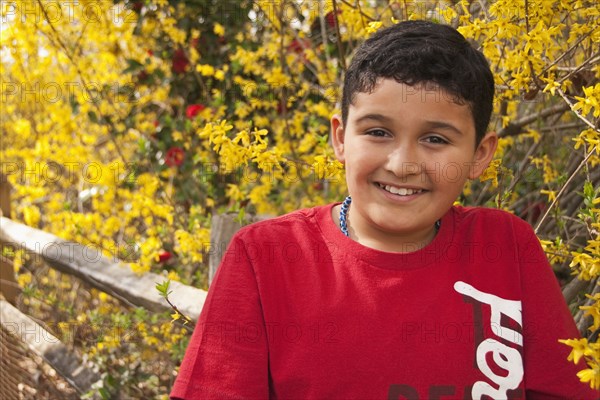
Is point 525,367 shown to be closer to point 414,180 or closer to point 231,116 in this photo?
point 414,180

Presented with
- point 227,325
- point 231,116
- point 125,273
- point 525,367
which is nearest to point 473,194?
point 231,116

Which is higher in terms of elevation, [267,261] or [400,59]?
[400,59]

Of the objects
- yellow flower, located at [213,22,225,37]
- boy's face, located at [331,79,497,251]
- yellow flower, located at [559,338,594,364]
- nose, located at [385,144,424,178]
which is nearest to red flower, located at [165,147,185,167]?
yellow flower, located at [213,22,225,37]

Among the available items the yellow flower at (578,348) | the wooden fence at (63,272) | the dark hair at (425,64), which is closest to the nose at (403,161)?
the dark hair at (425,64)

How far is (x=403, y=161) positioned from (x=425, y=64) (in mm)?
198

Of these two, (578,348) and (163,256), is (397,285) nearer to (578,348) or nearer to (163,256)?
(578,348)

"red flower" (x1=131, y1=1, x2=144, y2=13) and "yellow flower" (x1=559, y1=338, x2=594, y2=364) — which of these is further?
"red flower" (x1=131, y1=1, x2=144, y2=13)

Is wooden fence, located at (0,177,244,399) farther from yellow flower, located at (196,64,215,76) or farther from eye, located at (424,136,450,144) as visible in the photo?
yellow flower, located at (196,64,215,76)

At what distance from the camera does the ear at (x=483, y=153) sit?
157 cm

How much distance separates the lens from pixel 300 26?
12.7 ft

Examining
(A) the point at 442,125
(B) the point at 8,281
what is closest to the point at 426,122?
(A) the point at 442,125

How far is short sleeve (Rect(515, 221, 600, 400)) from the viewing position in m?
1.40

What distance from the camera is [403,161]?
1399 mm

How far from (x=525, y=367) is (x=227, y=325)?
0.61 m
